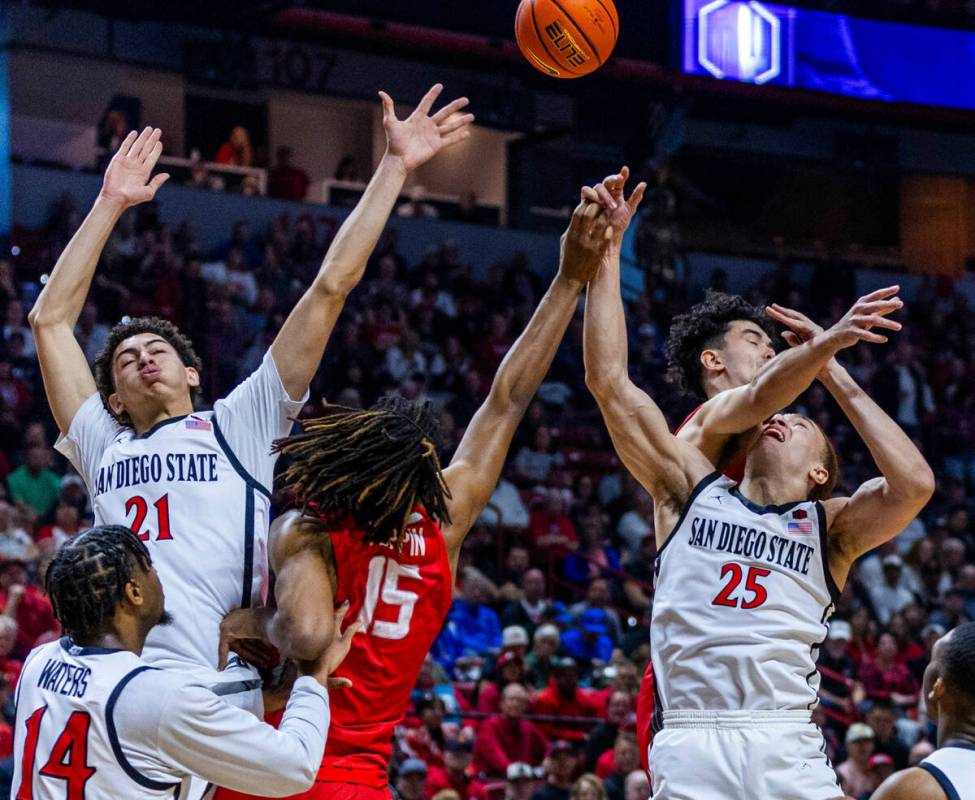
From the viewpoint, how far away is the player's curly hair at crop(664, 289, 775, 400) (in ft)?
18.0

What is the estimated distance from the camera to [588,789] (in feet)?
30.6

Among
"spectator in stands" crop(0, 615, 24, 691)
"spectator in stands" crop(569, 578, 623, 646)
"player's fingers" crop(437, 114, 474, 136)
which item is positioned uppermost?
"player's fingers" crop(437, 114, 474, 136)

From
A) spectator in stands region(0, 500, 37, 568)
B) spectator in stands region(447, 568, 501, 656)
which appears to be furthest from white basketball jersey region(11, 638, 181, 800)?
spectator in stands region(447, 568, 501, 656)

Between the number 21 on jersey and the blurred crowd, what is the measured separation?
4996mm

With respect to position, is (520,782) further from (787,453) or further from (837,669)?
(787,453)

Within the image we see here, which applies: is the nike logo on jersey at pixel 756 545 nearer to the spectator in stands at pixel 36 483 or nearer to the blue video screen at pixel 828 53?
the spectator in stands at pixel 36 483

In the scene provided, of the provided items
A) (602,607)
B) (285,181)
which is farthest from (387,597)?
(285,181)

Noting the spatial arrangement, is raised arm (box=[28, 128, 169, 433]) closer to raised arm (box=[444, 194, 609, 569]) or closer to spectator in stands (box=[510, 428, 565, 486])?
raised arm (box=[444, 194, 609, 569])

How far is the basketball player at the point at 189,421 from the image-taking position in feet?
14.8

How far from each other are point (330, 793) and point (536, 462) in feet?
36.3

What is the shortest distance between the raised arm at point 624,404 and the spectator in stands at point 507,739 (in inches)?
227

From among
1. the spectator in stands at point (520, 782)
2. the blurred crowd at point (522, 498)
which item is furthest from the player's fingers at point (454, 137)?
the spectator in stands at point (520, 782)

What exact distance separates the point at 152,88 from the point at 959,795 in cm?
1673

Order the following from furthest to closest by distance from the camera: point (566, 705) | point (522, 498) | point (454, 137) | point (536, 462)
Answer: point (536, 462), point (522, 498), point (566, 705), point (454, 137)
